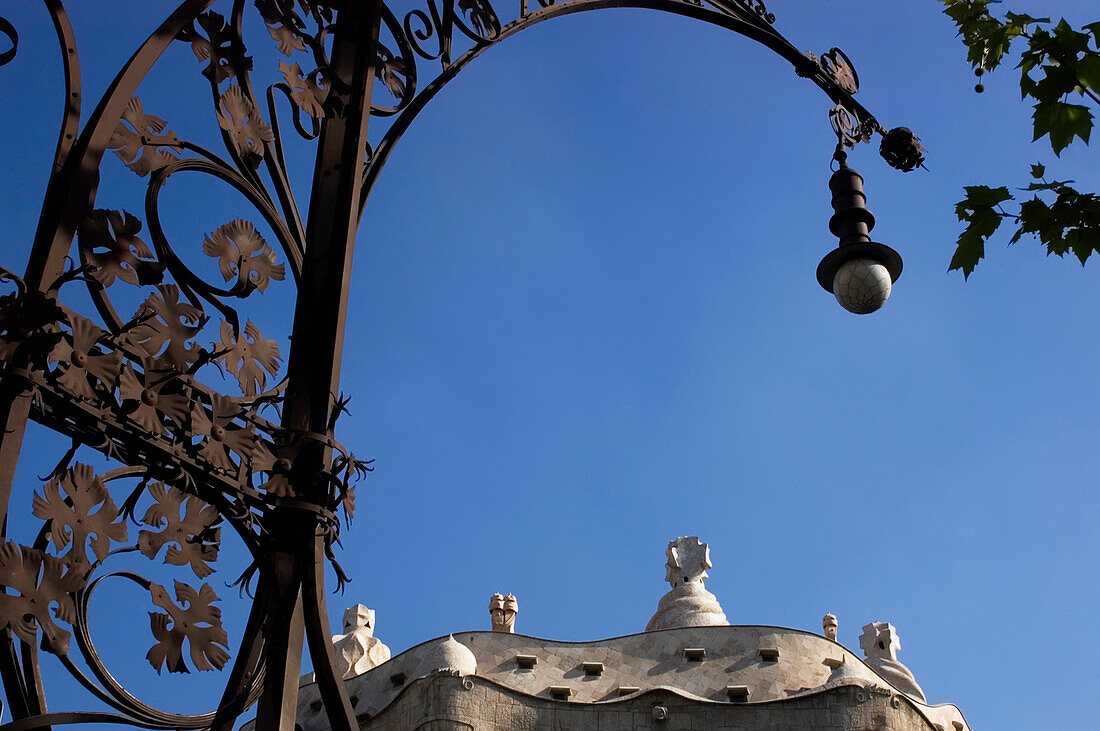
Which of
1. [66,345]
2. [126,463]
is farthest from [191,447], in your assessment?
[66,345]

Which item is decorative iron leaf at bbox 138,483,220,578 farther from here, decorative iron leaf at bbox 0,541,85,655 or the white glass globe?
the white glass globe

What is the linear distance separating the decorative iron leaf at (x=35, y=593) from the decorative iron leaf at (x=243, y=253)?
95 centimetres

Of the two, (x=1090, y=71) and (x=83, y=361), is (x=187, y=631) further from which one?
(x=1090, y=71)

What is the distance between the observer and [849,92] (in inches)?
268

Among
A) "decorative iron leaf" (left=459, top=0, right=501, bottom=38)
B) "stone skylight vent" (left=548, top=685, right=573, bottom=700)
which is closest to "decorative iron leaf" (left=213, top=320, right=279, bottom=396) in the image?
"decorative iron leaf" (left=459, top=0, right=501, bottom=38)

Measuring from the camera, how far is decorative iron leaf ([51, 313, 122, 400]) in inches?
124

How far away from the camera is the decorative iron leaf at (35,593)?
298cm

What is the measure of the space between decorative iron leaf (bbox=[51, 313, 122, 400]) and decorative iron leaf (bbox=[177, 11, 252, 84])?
3.37 ft

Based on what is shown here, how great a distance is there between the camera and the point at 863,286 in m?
5.96

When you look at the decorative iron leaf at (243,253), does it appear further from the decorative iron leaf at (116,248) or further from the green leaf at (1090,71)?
the green leaf at (1090,71)

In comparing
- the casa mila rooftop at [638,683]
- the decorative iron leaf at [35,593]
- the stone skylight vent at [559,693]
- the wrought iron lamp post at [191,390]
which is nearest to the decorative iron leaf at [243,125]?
the wrought iron lamp post at [191,390]

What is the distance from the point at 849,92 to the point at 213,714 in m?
4.65

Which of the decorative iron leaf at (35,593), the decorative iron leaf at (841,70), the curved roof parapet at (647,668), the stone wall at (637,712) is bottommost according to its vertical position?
the decorative iron leaf at (35,593)

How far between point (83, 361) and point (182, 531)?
1.60 ft
